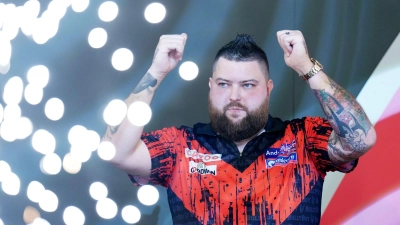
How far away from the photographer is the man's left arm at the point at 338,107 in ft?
4.10

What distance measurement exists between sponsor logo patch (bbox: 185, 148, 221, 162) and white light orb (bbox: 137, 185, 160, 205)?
0.74 ft

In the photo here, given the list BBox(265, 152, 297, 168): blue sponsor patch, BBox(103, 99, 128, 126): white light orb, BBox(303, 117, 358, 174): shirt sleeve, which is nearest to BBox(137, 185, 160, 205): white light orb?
BBox(103, 99, 128, 126): white light orb

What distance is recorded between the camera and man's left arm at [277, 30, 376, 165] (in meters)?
1.25

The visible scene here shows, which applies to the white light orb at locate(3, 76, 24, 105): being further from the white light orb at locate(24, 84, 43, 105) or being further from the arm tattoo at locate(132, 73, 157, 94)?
the arm tattoo at locate(132, 73, 157, 94)

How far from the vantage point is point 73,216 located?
1.60 metres

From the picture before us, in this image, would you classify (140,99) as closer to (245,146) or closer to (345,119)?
(245,146)

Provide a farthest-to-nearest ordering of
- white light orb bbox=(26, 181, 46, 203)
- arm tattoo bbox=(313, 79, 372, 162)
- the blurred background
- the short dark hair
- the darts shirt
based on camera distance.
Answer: the blurred background → white light orb bbox=(26, 181, 46, 203) → the short dark hair → the darts shirt → arm tattoo bbox=(313, 79, 372, 162)

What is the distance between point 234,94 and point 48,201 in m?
0.74

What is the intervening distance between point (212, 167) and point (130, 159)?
257 millimetres

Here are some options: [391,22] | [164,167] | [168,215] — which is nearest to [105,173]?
[168,215]

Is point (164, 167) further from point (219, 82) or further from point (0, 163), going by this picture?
point (0, 163)

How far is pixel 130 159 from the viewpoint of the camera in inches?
52.9

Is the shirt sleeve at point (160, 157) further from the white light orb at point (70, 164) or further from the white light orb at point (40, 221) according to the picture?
the white light orb at point (40, 221)

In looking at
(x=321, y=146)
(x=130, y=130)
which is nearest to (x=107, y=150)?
(x=130, y=130)
